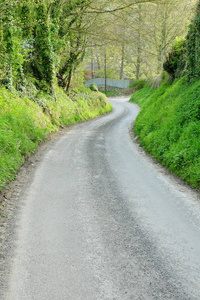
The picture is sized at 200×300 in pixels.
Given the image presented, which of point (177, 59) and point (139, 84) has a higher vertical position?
point (139, 84)

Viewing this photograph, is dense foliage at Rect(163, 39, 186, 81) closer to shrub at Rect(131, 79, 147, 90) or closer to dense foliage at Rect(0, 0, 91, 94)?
dense foliage at Rect(0, 0, 91, 94)

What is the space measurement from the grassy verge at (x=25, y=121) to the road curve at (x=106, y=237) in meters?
1.03

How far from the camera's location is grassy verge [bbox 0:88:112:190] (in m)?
7.68

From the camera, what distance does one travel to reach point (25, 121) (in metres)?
11.0

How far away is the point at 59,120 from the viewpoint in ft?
54.7

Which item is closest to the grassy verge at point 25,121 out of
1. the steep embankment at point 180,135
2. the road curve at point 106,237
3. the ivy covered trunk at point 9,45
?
the ivy covered trunk at point 9,45

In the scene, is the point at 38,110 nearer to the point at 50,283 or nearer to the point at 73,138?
the point at 73,138

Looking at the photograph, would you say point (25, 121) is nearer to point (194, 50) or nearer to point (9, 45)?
point (9, 45)

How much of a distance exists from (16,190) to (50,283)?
3.57 m

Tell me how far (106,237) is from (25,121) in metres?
7.99

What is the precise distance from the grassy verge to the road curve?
1.03m

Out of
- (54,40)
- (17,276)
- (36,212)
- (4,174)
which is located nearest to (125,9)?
(54,40)

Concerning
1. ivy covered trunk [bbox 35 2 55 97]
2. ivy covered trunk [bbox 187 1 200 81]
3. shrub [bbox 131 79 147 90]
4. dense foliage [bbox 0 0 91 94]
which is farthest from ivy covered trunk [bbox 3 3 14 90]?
shrub [bbox 131 79 147 90]

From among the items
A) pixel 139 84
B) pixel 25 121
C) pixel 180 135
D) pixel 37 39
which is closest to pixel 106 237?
pixel 180 135
